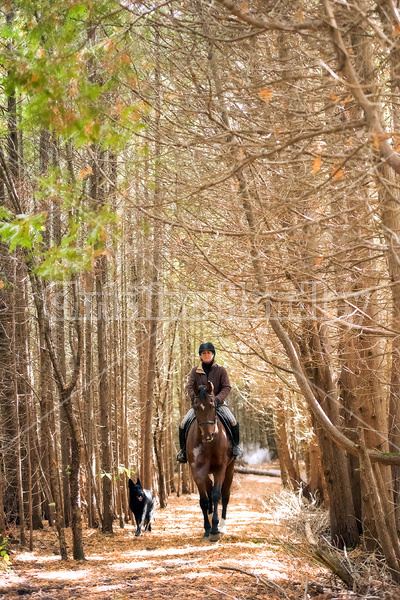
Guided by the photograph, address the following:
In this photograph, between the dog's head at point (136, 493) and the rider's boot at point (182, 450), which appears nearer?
the rider's boot at point (182, 450)

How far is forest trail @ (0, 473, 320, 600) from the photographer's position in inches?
243

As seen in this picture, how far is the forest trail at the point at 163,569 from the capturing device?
20.2 ft

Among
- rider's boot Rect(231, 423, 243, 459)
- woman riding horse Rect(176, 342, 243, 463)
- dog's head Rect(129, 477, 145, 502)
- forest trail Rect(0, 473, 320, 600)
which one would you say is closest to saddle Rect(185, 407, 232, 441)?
woman riding horse Rect(176, 342, 243, 463)

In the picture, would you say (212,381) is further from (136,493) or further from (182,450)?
(136,493)

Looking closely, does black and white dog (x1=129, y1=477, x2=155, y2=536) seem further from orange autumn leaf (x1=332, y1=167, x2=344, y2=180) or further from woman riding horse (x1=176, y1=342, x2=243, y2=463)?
orange autumn leaf (x1=332, y1=167, x2=344, y2=180)

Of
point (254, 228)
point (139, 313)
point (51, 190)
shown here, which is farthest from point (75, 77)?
point (139, 313)

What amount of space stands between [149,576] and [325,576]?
7.10 ft

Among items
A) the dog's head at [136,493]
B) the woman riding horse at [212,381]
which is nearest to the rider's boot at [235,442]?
the woman riding horse at [212,381]

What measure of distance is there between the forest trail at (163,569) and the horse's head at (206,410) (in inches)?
67.3

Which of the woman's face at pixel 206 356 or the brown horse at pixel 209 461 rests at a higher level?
the woman's face at pixel 206 356

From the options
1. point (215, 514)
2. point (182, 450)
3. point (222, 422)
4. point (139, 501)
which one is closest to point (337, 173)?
point (222, 422)

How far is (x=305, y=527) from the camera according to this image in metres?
9.75

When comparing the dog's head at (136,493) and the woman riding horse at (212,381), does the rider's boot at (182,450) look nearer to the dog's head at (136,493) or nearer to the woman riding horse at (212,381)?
the woman riding horse at (212,381)

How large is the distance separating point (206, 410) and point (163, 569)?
2.48m
